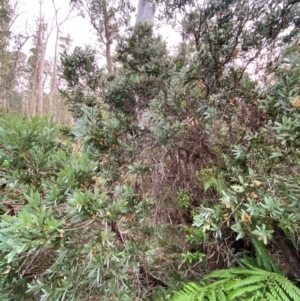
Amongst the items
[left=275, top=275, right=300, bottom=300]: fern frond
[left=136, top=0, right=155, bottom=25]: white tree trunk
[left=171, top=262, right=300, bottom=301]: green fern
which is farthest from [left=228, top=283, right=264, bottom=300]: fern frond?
[left=136, top=0, right=155, bottom=25]: white tree trunk

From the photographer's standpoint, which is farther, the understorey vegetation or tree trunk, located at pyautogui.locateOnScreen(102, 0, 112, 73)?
tree trunk, located at pyautogui.locateOnScreen(102, 0, 112, 73)

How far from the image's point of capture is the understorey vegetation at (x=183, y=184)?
0.98m

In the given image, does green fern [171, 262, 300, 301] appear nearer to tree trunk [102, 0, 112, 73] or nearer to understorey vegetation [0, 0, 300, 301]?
understorey vegetation [0, 0, 300, 301]

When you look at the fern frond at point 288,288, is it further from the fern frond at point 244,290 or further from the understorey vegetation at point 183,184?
the fern frond at point 244,290

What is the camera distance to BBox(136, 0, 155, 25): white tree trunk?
2.47 metres

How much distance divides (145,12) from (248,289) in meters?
2.85

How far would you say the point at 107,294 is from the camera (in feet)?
3.84

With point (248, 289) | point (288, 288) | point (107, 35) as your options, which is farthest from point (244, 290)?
point (107, 35)

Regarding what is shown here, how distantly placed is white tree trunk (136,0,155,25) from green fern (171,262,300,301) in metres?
2.53

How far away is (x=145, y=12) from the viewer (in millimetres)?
2566

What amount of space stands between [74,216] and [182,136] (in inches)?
33.0

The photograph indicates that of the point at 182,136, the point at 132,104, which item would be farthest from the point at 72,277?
the point at 132,104

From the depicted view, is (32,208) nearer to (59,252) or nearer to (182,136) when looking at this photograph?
(59,252)

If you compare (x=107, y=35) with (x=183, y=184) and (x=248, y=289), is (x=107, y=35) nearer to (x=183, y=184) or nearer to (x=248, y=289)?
(x=183, y=184)
